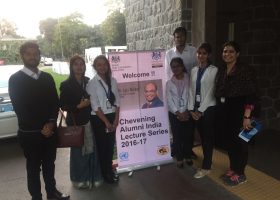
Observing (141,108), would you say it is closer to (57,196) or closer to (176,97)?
(176,97)

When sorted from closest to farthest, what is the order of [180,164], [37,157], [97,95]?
[37,157] → [97,95] → [180,164]

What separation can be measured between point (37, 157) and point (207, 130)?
7.24 feet

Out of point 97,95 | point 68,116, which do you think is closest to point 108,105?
point 97,95

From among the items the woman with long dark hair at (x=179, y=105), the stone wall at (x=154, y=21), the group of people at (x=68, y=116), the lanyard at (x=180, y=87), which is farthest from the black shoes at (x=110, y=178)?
the stone wall at (x=154, y=21)

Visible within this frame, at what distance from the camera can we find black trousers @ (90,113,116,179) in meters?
3.96

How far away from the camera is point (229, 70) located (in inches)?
152

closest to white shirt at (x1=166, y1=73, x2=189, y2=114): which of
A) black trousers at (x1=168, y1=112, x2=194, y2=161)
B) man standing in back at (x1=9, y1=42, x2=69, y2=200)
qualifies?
black trousers at (x1=168, y1=112, x2=194, y2=161)

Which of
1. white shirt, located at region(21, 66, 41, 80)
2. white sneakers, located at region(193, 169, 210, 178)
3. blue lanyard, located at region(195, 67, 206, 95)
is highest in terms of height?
white shirt, located at region(21, 66, 41, 80)

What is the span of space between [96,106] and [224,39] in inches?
135

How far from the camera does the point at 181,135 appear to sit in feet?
14.9

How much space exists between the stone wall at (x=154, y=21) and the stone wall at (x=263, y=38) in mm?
1404

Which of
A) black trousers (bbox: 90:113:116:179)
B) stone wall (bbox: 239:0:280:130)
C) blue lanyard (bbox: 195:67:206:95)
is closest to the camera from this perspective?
black trousers (bbox: 90:113:116:179)

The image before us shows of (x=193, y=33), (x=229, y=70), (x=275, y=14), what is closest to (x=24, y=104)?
(x=229, y=70)

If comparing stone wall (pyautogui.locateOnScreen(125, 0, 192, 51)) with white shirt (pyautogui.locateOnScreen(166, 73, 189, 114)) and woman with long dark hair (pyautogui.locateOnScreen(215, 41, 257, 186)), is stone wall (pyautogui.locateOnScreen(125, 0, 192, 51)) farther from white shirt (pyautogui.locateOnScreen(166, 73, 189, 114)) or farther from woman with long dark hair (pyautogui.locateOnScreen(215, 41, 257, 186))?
woman with long dark hair (pyautogui.locateOnScreen(215, 41, 257, 186))
